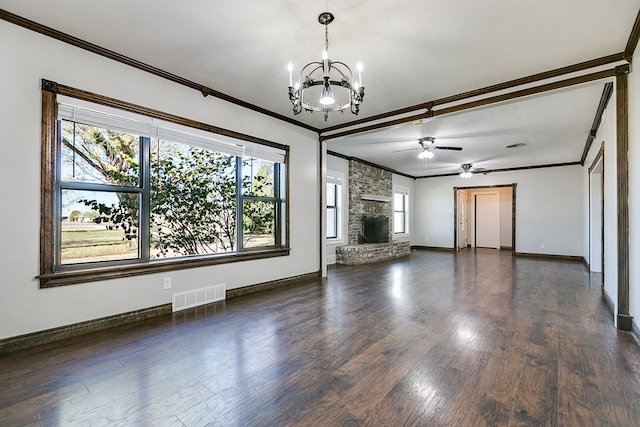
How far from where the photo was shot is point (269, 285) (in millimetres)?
4855

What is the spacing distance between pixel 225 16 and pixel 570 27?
9.95ft

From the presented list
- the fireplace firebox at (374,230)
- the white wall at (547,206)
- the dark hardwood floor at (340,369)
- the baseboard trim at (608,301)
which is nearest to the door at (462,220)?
the white wall at (547,206)

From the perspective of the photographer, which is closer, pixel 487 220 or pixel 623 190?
pixel 623 190

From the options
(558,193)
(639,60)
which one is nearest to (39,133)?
(639,60)

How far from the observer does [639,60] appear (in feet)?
8.88

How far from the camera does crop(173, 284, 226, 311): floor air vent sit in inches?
147

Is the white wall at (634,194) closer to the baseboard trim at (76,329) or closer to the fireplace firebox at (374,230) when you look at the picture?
the baseboard trim at (76,329)

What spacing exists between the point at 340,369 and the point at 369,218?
21.7 feet

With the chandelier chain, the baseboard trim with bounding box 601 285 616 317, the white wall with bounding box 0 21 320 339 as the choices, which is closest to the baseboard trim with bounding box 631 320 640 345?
the baseboard trim with bounding box 601 285 616 317

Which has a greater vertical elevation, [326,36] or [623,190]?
[326,36]

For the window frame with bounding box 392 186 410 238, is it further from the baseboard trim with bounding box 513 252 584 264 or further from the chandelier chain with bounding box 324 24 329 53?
the chandelier chain with bounding box 324 24 329 53

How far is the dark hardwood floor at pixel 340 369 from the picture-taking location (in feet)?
5.82

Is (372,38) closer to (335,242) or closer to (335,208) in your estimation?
(335,208)

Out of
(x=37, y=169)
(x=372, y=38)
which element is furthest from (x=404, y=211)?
(x=37, y=169)
